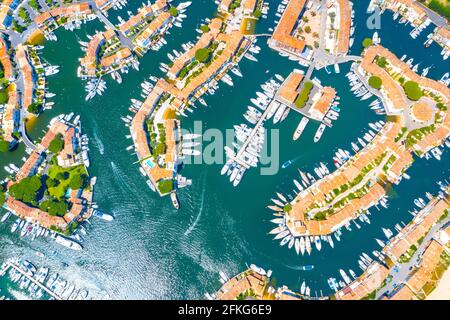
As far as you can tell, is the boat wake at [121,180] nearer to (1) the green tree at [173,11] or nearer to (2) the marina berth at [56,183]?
(2) the marina berth at [56,183]

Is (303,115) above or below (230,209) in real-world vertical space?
above

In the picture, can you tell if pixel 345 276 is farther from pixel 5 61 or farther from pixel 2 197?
pixel 5 61

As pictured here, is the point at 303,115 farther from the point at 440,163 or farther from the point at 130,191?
the point at 130,191

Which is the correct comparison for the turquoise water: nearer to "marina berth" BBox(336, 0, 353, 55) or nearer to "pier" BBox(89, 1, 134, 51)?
"marina berth" BBox(336, 0, 353, 55)

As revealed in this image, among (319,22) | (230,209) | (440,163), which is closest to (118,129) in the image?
(230,209)

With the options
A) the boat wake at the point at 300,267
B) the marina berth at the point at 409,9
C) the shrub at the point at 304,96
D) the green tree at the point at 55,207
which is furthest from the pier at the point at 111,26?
the marina berth at the point at 409,9
